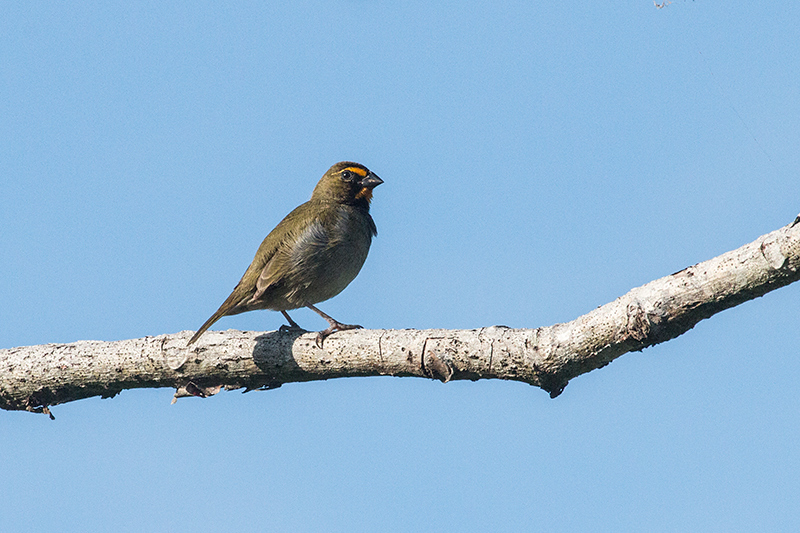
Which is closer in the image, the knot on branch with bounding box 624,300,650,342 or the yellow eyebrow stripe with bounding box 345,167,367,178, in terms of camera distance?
the knot on branch with bounding box 624,300,650,342

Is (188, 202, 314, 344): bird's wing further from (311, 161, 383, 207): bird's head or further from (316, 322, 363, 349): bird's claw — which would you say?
(316, 322, 363, 349): bird's claw

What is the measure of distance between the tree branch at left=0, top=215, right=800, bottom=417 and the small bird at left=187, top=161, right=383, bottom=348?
2.72ft

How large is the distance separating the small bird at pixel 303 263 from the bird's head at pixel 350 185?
597 millimetres

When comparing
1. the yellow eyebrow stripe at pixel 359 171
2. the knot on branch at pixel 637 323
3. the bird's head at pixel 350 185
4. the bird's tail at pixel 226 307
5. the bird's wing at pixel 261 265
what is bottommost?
the knot on branch at pixel 637 323

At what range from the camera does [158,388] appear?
6281 mm

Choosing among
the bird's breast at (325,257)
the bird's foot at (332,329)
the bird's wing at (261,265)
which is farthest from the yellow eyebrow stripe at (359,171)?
the bird's foot at (332,329)

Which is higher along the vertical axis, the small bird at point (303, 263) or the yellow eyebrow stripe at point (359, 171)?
the yellow eyebrow stripe at point (359, 171)

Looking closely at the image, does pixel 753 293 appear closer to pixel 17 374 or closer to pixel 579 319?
pixel 579 319

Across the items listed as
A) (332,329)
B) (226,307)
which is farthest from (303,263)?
(332,329)

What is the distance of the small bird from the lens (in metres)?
7.18

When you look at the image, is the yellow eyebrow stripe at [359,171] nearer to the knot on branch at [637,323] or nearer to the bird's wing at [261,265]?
the bird's wing at [261,265]

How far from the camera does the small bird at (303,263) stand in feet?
23.6

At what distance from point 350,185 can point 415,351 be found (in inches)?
142

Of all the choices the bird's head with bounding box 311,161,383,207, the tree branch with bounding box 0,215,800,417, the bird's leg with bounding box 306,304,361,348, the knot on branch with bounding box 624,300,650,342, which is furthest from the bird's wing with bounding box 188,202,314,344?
the knot on branch with bounding box 624,300,650,342
